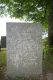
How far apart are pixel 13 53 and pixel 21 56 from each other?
0.95 feet

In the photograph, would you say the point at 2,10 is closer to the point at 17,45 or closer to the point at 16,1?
the point at 16,1

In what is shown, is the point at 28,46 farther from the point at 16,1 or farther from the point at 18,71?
the point at 16,1

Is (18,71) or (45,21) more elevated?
(45,21)

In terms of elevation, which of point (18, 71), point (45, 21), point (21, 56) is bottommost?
point (18, 71)

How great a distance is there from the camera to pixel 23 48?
816 centimetres

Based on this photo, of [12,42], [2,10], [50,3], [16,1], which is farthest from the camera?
[2,10]

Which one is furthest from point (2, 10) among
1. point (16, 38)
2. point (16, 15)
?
point (16, 38)

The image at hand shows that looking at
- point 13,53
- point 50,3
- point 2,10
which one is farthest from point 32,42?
point 2,10

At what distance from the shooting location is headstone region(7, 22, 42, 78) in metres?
8.05

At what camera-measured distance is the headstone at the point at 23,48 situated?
8055mm

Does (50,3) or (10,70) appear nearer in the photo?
(10,70)

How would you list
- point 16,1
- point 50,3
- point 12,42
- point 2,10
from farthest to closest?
point 2,10, point 16,1, point 50,3, point 12,42

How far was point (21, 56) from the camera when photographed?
8164 mm

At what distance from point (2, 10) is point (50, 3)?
4.48 m
